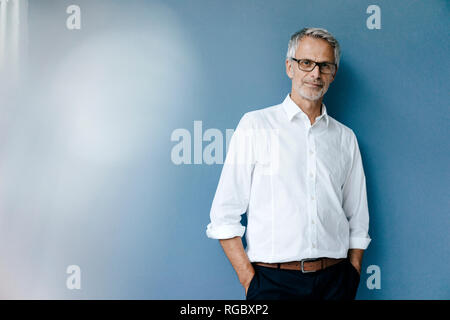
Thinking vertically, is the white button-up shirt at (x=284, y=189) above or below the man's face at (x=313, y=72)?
below

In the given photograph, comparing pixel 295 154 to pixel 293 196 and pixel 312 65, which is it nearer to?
pixel 293 196

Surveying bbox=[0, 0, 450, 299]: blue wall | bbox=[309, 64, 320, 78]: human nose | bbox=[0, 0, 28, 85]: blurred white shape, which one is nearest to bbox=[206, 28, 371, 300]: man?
bbox=[309, 64, 320, 78]: human nose

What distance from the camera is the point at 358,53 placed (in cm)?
163

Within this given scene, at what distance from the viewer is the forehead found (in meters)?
1.39

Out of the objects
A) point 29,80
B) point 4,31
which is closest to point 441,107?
point 29,80

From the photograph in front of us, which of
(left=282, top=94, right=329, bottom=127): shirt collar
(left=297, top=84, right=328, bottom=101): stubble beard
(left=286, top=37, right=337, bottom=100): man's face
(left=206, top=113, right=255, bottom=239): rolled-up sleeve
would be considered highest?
(left=286, top=37, right=337, bottom=100): man's face

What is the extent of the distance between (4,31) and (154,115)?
73cm

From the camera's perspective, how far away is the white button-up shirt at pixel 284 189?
1.34m

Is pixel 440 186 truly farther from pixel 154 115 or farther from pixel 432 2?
pixel 154 115

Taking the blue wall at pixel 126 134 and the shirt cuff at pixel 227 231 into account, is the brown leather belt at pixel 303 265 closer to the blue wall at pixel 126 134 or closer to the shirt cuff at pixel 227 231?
the shirt cuff at pixel 227 231

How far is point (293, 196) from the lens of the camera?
1.36 meters

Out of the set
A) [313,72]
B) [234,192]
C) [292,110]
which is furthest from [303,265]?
[313,72]

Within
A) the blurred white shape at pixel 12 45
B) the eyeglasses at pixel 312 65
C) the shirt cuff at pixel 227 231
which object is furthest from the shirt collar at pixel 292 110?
the blurred white shape at pixel 12 45

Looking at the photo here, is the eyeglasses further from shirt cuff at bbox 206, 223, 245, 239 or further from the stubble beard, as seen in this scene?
shirt cuff at bbox 206, 223, 245, 239
